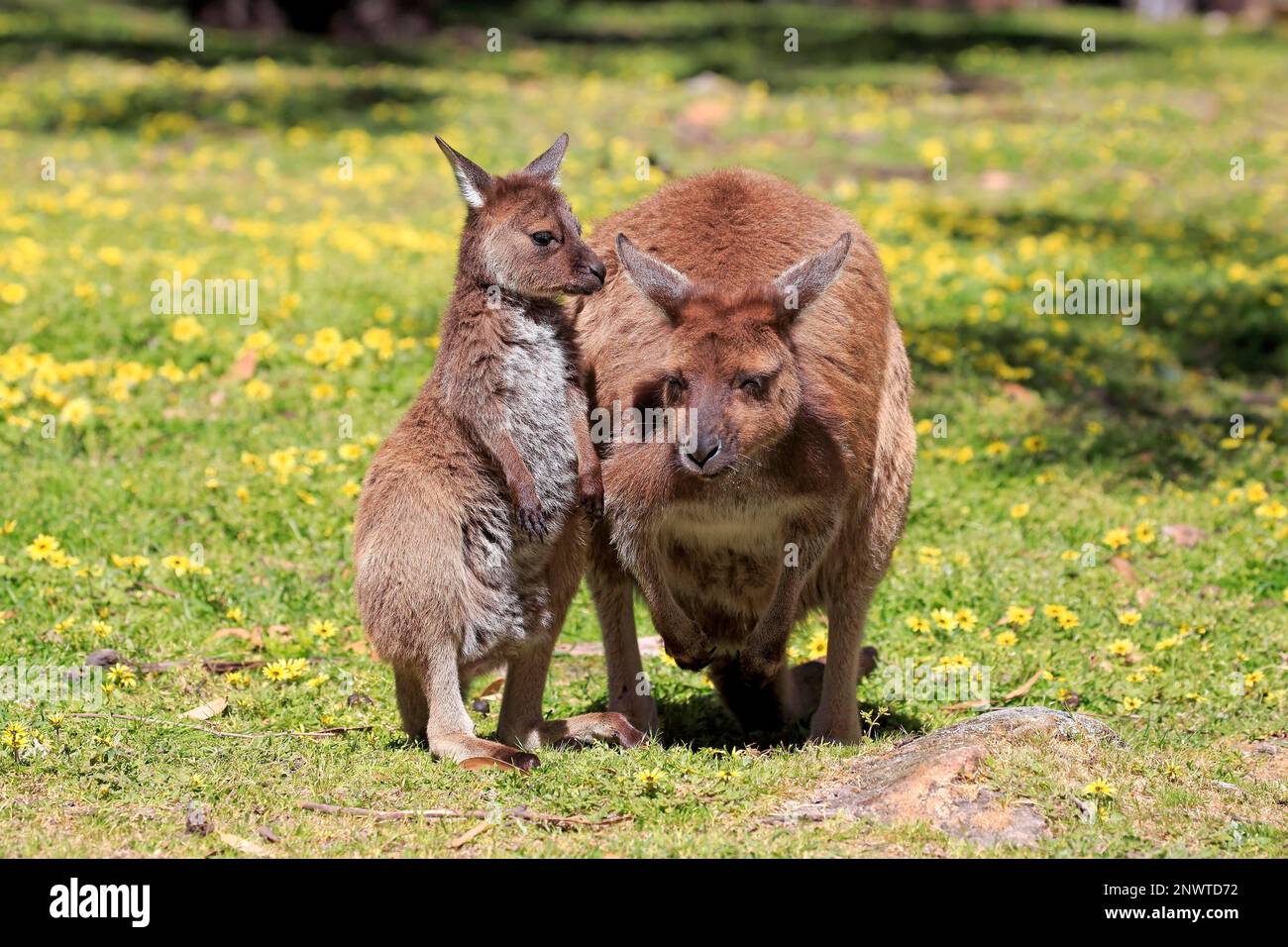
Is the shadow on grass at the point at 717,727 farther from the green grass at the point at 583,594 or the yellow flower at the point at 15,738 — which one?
the yellow flower at the point at 15,738

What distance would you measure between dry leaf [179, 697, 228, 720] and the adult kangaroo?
1.33m

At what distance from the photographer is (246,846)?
4.39 meters

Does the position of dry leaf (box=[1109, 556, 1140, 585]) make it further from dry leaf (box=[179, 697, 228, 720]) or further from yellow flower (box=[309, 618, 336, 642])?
dry leaf (box=[179, 697, 228, 720])

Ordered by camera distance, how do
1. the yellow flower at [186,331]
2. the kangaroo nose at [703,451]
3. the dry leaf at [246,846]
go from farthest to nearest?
the yellow flower at [186,331]
the kangaroo nose at [703,451]
the dry leaf at [246,846]

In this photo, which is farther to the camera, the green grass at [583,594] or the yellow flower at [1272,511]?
the yellow flower at [1272,511]

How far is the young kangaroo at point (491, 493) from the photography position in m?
5.06

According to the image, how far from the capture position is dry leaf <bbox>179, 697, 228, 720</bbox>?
5.57 meters

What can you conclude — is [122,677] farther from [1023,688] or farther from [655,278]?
[1023,688]

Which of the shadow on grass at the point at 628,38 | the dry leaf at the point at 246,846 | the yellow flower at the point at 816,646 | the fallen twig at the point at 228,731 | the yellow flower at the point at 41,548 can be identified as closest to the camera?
the dry leaf at the point at 246,846

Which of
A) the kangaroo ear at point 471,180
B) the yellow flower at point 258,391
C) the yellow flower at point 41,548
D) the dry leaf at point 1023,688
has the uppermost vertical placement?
the kangaroo ear at point 471,180

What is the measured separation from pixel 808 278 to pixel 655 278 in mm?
476

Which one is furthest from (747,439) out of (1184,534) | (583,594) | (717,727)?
(1184,534)

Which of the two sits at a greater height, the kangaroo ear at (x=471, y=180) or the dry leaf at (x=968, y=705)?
the kangaroo ear at (x=471, y=180)

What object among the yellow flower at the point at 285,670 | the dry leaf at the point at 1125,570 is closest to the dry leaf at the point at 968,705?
the dry leaf at the point at 1125,570
